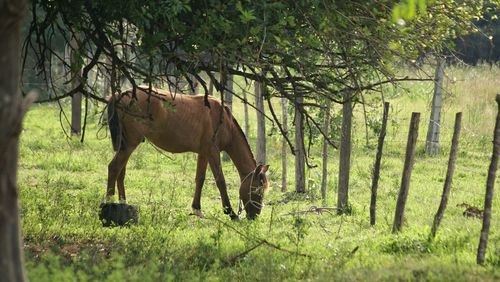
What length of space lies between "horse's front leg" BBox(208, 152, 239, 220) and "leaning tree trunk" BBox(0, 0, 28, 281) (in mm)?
7724

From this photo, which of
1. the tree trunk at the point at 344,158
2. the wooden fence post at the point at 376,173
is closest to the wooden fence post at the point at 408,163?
the wooden fence post at the point at 376,173

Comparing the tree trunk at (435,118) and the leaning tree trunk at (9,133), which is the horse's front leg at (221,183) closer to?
the leaning tree trunk at (9,133)

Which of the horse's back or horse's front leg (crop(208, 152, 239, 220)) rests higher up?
the horse's back

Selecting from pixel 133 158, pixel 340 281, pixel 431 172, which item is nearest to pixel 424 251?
pixel 340 281

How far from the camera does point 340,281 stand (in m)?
7.09

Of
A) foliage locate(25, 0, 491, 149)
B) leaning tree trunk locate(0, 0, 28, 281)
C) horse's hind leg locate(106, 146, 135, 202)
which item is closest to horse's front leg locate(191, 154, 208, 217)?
horse's hind leg locate(106, 146, 135, 202)

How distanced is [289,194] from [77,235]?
645cm

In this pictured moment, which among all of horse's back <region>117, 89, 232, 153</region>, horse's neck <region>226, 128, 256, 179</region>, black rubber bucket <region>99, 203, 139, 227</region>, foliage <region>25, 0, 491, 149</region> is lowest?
black rubber bucket <region>99, 203, 139, 227</region>

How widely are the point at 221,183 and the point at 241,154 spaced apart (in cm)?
82

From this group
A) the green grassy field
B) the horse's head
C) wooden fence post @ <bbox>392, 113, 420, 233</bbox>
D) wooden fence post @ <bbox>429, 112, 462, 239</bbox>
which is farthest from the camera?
the horse's head

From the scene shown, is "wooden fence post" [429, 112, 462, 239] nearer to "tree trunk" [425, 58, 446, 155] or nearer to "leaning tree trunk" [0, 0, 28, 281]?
"leaning tree trunk" [0, 0, 28, 281]

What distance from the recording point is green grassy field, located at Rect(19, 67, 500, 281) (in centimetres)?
752

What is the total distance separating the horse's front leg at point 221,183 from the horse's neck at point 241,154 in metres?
0.30

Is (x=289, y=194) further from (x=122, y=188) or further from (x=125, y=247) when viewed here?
(x=125, y=247)
